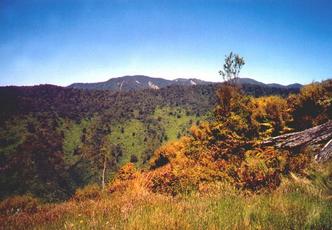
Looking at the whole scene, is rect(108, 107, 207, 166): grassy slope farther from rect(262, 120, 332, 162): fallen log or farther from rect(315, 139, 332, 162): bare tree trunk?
rect(315, 139, 332, 162): bare tree trunk

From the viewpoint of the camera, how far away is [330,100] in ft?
57.7

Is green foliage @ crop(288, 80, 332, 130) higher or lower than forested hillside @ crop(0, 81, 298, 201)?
higher

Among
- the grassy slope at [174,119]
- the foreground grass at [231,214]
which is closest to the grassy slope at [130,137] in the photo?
the grassy slope at [174,119]

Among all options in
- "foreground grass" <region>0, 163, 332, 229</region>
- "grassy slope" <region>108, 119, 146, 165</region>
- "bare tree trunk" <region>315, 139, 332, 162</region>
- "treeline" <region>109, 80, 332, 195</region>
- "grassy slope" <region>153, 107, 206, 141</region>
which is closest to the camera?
"foreground grass" <region>0, 163, 332, 229</region>

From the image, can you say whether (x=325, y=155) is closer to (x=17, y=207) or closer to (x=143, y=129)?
(x=17, y=207)

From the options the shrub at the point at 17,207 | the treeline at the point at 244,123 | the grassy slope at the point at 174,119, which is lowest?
the grassy slope at the point at 174,119

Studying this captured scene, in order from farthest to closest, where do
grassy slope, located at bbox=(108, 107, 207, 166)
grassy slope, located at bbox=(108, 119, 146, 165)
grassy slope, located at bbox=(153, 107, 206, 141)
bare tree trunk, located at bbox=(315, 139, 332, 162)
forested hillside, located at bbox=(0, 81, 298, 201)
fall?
1. grassy slope, located at bbox=(153, 107, 206, 141)
2. grassy slope, located at bbox=(108, 107, 207, 166)
3. grassy slope, located at bbox=(108, 119, 146, 165)
4. forested hillside, located at bbox=(0, 81, 298, 201)
5. bare tree trunk, located at bbox=(315, 139, 332, 162)

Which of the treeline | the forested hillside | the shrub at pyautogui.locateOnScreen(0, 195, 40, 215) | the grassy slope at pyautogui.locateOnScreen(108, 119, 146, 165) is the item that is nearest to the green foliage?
the treeline

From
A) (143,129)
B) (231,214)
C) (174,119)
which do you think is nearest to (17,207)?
(231,214)

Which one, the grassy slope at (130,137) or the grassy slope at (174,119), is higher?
the grassy slope at (174,119)

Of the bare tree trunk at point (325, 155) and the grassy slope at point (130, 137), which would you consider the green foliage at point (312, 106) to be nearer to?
the bare tree trunk at point (325, 155)

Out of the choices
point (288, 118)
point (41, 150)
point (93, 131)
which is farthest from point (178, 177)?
point (93, 131)

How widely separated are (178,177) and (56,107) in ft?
566

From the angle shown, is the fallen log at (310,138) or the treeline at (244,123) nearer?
the fallen log at (310,138)
